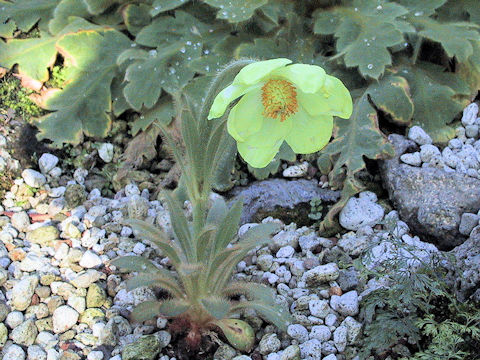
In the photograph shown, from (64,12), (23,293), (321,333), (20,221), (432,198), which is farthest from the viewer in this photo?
(64,12)

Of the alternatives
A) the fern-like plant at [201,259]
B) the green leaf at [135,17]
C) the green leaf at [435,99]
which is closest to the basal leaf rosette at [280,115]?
the fern-like plant at [201,259]

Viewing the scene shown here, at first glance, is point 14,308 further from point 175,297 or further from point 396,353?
point 396,353

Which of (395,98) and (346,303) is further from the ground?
(395,98)

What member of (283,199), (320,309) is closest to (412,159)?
(283,199)

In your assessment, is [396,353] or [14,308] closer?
[396,353]

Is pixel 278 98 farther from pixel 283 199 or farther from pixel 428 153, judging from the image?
pixel 428 153

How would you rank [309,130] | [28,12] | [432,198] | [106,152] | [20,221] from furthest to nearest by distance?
1. [28,12]
2. [106,152]
3. [20,221]
4. [432,198]
5. [309,130]

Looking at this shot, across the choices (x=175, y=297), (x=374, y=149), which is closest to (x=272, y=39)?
(x=374, y=149)
